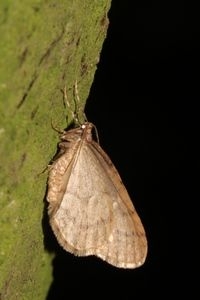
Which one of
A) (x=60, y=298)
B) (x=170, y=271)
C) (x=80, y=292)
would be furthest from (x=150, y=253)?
(x=60, y=298)

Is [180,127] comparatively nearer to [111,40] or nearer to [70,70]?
[111,40]

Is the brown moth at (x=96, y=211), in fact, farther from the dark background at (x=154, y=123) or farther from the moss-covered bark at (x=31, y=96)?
the dark background at (x=154, y=123)

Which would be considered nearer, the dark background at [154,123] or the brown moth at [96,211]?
the brown moth at [96,211]

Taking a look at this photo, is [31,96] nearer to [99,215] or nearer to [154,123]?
[99,215]

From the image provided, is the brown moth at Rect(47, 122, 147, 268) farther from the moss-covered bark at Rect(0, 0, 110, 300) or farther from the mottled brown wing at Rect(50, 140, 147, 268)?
the moss-covered bark at Rect(0, 0, 110, 300)

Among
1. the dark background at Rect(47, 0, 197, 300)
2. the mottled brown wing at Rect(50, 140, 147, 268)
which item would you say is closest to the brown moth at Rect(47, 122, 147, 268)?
the mottled brown wing at Rect(50, 140, 147, 268)

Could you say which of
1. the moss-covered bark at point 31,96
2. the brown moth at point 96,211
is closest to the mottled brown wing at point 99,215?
the brown moth at point 96,211
